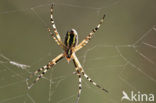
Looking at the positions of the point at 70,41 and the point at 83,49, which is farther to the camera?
the point at 83,49

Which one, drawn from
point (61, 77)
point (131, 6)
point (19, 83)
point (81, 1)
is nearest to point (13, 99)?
point (19, 83)

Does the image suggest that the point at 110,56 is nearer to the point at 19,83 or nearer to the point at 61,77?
the point at 61,77

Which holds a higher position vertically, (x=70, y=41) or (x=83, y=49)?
(x=83, y=49)

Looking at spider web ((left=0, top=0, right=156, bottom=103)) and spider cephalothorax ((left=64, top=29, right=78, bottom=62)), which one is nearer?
spider cephalothorax ((left=64, top=29, right=78, bottom=62))
